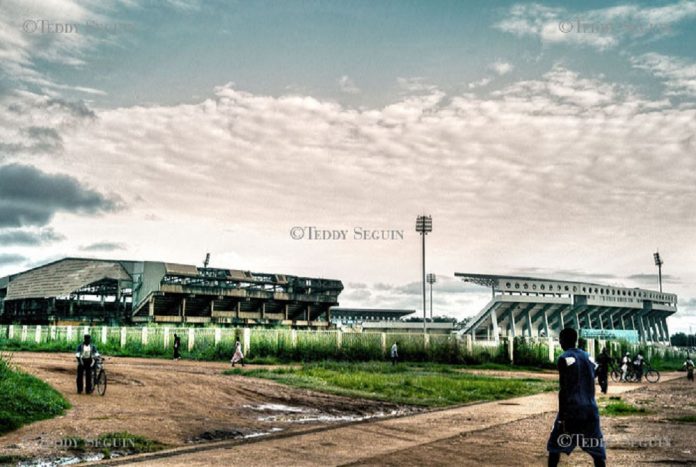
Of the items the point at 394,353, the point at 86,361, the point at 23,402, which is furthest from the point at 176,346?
the point at 23,402

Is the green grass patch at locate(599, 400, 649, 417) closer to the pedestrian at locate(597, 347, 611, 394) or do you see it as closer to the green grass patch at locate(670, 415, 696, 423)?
the green grass patch at locate(670, 415, 696, 423)

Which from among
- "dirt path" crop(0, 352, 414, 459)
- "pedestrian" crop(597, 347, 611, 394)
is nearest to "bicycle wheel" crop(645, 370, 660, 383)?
"pedestrian" crop(597, 347, 611, 394)

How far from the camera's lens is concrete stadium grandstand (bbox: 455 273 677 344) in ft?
269

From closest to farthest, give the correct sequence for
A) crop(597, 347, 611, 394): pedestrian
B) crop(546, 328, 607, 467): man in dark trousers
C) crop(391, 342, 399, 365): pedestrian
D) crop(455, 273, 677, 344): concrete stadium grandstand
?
crop(546, 328, 607, 467): man in dark trousers → crop(597, 347, 611, 394): pedestrian → crop(391, 342, 399, 365): pedestrian → crop(455, 273, 677, 344): concrete stadium grandstand

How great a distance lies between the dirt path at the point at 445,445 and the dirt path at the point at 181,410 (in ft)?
4.93

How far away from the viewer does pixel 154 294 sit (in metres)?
62.1

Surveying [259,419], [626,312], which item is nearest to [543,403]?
[259,419]

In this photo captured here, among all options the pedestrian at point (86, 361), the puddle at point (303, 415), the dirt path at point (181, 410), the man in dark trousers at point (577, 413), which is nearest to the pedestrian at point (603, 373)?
the dirt path at point (181, 410)

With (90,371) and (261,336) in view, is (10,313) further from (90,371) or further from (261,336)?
(90,371)

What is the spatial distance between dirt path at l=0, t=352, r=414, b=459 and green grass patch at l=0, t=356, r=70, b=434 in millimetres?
291

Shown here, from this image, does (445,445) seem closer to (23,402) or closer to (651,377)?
(23,402)

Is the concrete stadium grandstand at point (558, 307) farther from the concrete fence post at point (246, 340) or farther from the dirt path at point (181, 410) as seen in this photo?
the dirt path at point (181, 410)

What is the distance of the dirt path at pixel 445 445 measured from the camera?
33.6 feet

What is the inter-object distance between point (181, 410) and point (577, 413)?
10949 millimetres
